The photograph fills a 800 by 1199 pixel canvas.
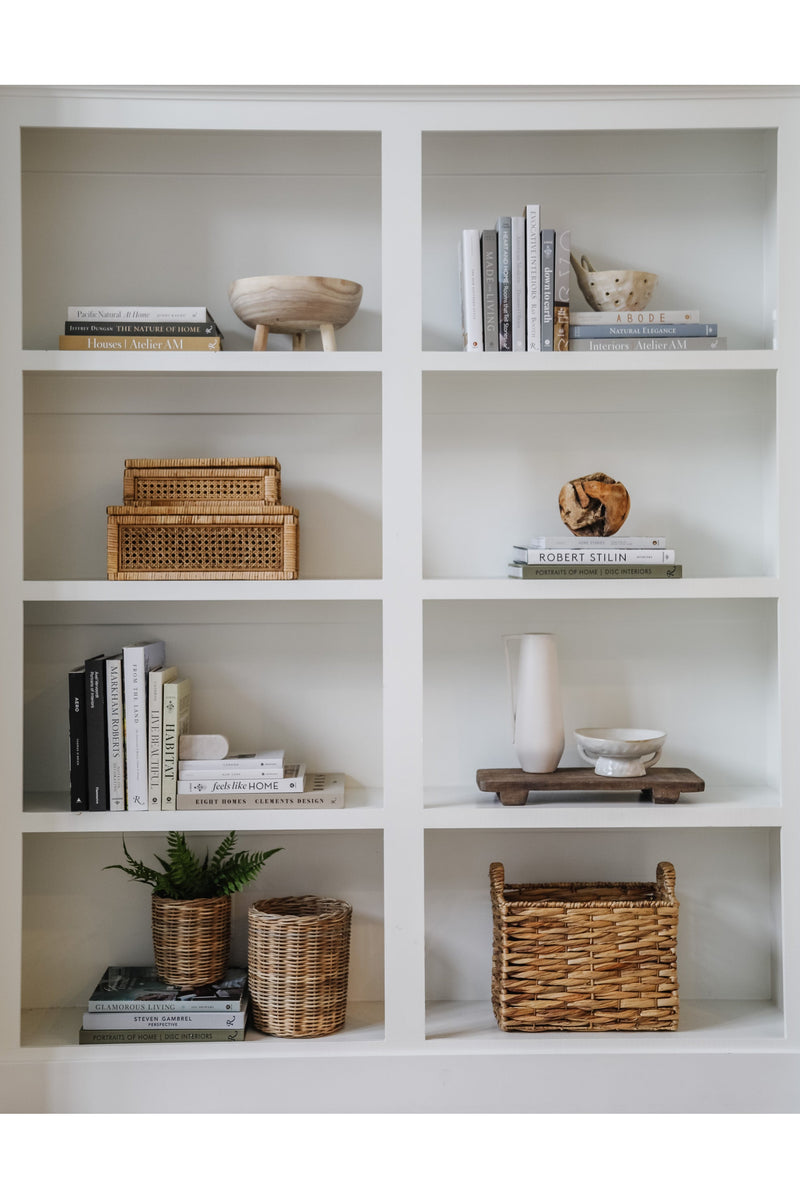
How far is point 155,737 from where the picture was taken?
2375 mm

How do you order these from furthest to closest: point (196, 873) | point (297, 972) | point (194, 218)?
point (194, 218) < point (196, 873) < point (297, 972)

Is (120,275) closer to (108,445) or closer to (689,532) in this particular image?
Answer: (108,445)

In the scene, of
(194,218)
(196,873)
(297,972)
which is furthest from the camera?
(194,218)

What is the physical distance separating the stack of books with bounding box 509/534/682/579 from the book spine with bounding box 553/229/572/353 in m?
0.42

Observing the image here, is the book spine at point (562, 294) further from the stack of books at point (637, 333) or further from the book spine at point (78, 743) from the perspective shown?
the book spine at point (78, 743)

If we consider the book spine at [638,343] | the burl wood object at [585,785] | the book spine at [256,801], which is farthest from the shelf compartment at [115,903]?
the book spine at [638,343]

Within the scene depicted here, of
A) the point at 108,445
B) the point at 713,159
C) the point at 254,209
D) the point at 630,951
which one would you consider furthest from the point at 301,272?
the point at 630,951

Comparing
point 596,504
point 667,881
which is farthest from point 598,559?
point 667,881

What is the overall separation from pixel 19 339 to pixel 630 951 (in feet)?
6.05

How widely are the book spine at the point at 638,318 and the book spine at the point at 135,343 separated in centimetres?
80

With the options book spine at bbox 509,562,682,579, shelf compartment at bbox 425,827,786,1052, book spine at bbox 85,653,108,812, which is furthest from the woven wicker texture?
book spine at bbox 509,562,682,579

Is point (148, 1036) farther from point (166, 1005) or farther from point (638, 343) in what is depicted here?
point (638, 343)

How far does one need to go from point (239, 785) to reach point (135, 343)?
976mm

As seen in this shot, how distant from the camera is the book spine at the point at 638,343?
7.88 feet
